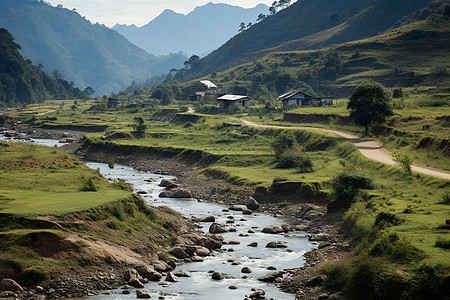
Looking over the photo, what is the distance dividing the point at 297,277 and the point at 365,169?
101 feet

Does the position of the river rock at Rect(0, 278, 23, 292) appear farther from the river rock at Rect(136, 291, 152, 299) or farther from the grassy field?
the river rock at Rect(136, 291, 152, 299)

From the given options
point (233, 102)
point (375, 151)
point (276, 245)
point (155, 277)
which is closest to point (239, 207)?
point (276, 245)

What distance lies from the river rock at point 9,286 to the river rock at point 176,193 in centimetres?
3845

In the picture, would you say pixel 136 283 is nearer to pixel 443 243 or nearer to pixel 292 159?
pixel 443 243

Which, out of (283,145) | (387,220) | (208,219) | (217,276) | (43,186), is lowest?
(208,219)

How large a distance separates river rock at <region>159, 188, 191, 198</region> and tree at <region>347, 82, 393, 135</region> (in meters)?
32.2

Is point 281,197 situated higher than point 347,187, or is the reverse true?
point 347,187

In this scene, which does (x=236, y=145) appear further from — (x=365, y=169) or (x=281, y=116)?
(x=365, y=169)

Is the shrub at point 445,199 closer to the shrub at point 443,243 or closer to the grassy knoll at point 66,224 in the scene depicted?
the shrub at point 443,243

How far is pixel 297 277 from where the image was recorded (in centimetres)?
3731

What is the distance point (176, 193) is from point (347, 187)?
80.8 feet

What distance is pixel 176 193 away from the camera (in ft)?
232

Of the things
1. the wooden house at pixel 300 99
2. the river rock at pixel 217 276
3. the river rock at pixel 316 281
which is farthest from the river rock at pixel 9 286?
the wooden house at pixel 300 99

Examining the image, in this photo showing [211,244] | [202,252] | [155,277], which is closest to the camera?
[155,277]
